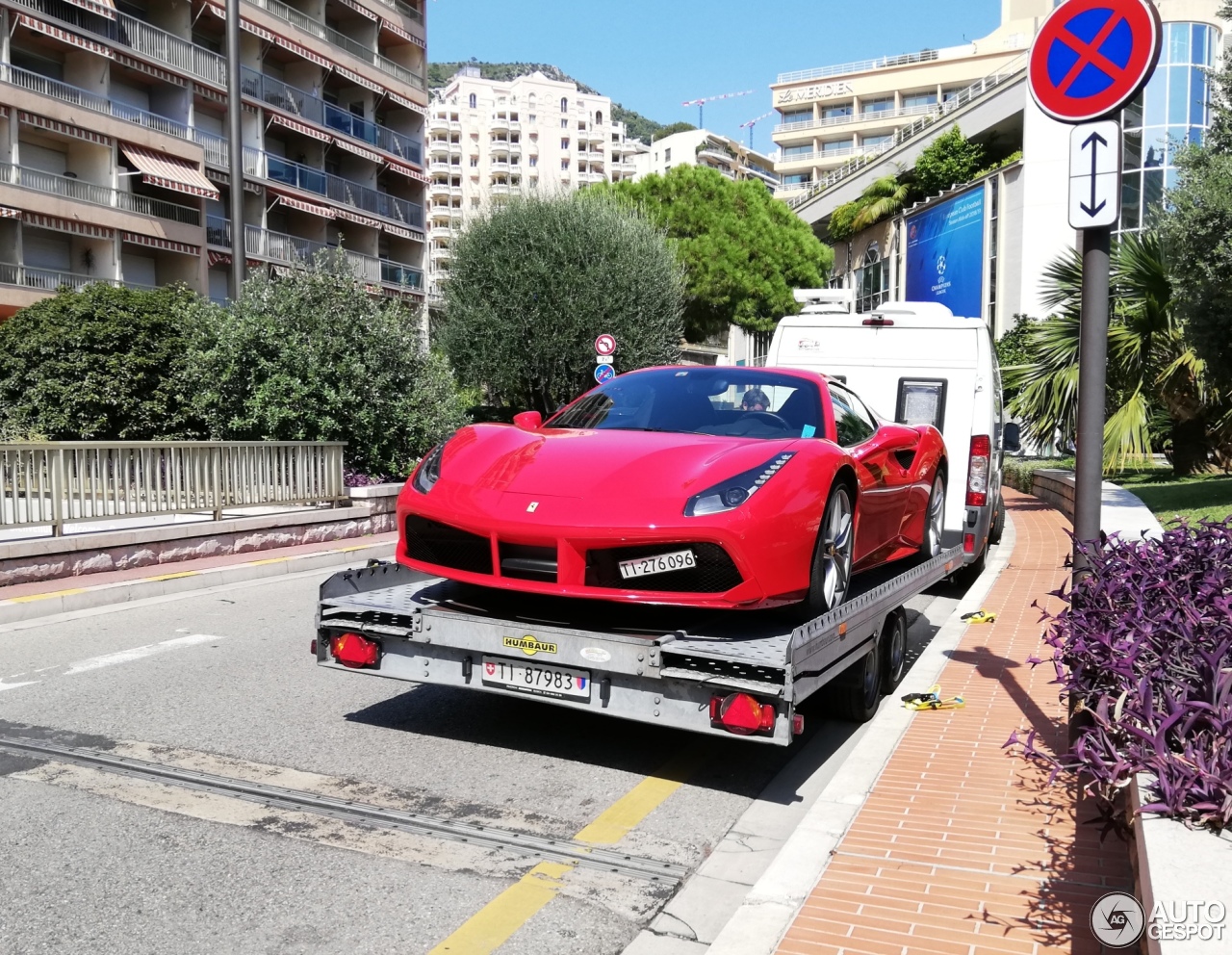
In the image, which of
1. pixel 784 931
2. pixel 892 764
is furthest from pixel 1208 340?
pixel 784 931

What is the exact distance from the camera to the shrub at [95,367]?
19281mm

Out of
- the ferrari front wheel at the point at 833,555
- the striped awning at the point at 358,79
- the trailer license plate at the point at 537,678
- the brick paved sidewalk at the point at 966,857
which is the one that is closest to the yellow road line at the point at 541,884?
the trailer license plate at the point at 537,678

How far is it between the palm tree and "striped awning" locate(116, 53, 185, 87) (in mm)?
27606

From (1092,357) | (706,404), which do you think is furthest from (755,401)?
(1092,357)

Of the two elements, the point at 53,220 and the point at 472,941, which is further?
the point at 53,220

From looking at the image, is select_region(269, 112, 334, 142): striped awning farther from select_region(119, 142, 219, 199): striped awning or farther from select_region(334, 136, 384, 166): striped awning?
select_region(119, 142, 219, 199): striped awning

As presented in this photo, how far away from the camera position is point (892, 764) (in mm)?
4762

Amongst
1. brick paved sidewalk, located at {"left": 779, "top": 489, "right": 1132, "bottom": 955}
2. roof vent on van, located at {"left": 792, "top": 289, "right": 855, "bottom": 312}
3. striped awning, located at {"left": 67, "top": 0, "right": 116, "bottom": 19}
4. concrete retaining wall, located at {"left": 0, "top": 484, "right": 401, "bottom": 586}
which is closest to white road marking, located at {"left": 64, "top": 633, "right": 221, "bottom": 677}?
concrete retaining wall, located at {"left": 0, "top": 484, "right": 401, "bottom": 586}

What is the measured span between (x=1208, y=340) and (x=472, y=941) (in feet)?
37.9

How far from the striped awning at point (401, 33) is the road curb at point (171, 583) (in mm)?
38079

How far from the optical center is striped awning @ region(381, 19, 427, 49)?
45.6m

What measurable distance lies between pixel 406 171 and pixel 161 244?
14.9 m

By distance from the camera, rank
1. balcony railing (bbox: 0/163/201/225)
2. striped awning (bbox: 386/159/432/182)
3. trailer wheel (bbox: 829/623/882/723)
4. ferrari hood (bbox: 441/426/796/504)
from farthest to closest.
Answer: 1. striped awning (bbox: 386/159/432/182)
2. balcony railing (bbox: 0/163/201/225)
3. trailer wheel (bbox: 829/623/882/723)
4. ferrari hood (bbox: 441/426/796/504)

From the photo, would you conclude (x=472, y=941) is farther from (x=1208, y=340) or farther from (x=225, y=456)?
(x=1208, y=340)
